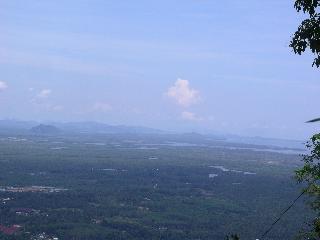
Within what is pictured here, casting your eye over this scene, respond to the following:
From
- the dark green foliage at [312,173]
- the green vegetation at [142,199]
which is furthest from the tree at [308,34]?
the green vegetation at [142,199]

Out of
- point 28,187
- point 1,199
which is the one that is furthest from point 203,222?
point 28,187

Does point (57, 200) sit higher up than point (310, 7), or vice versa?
point (310, 7)

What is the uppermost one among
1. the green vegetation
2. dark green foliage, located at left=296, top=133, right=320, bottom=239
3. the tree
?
the tree

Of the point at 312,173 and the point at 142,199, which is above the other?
the point at 312,173

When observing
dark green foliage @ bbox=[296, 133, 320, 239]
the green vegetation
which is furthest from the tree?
the green vegetation

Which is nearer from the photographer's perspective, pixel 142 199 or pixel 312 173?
pixel 312 173

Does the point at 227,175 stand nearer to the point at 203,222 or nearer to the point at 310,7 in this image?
the point at 203,222

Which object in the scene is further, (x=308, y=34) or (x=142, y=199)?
(x=142, y=199)

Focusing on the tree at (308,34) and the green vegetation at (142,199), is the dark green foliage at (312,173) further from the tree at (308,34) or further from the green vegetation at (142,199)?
the green vegetation at (142,199)

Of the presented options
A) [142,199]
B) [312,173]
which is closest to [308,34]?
[312,173]

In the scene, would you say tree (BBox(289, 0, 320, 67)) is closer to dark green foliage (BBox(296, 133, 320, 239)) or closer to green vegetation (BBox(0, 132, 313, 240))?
dark green foliage (BBox(296, 133, 320, 239))

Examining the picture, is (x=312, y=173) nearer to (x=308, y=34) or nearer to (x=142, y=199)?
(x=308, y=34)
